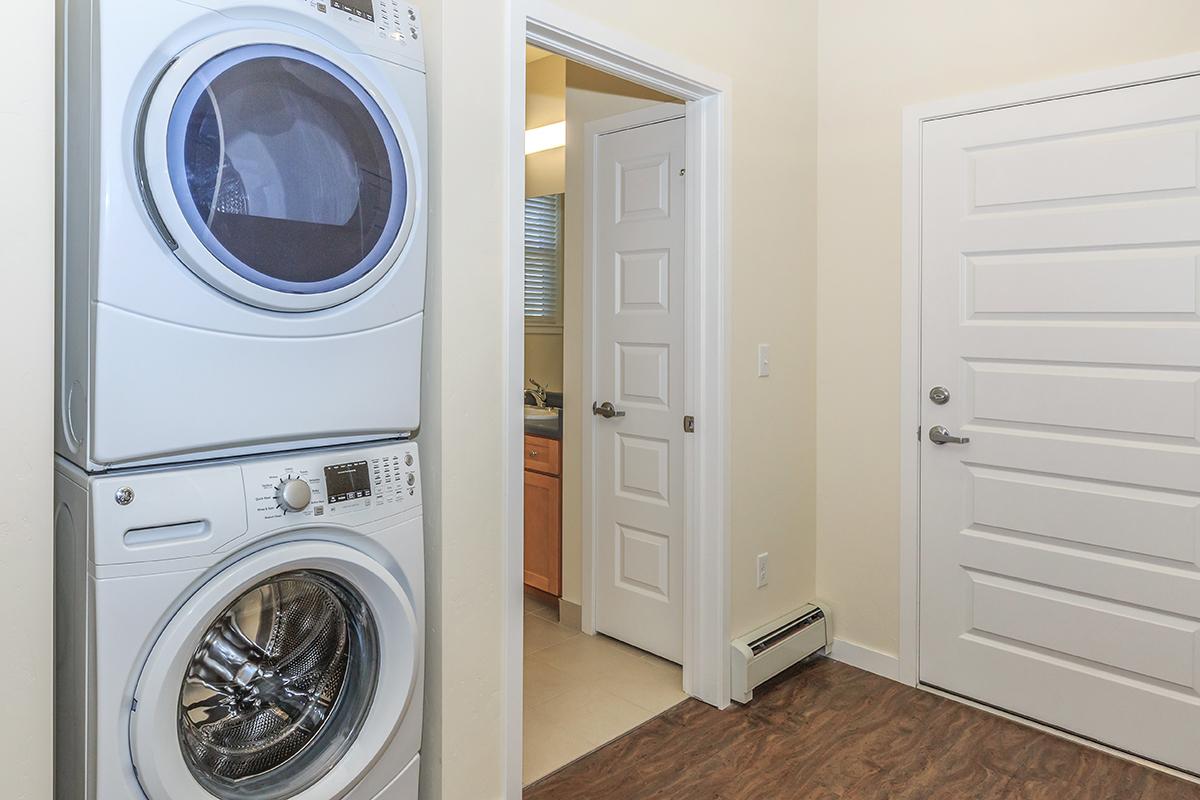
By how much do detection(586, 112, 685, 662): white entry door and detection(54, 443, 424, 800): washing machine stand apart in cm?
138

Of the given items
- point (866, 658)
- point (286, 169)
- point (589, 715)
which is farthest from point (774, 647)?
point (286, 169)

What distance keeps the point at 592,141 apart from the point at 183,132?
199cm

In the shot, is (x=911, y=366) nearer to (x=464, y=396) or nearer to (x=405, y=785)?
(x=464, y=396)

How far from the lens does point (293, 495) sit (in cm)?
145

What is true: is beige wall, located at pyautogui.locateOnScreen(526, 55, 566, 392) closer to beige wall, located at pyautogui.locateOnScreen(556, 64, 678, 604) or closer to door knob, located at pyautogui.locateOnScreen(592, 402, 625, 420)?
beige wall, located at pyautogui.locateOnScreen(556, 64, 678, 604)

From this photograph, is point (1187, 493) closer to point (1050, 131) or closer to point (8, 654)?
point (1050, 131)

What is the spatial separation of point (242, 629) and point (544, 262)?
298cm

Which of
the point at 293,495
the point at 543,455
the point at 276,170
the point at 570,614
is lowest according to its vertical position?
the point at 570,614

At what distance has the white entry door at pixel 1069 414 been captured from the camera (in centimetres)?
224

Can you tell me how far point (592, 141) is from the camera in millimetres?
3086

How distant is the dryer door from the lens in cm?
131

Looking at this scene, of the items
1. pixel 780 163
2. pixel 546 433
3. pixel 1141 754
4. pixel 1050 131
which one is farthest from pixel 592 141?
pixel 1141 754

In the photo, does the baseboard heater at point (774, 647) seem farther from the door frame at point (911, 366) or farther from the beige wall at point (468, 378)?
the beige wall at point (468, 378)

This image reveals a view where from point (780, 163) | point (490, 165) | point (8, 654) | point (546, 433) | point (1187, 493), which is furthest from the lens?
point (546, 433)
